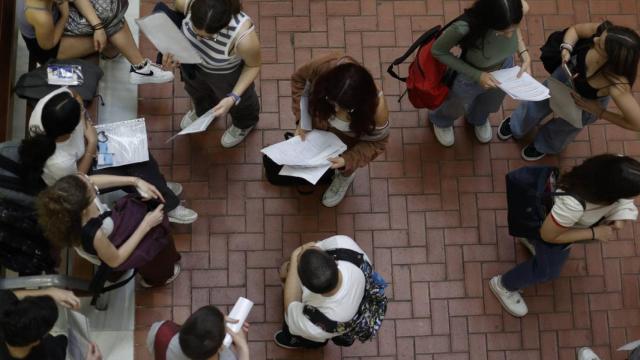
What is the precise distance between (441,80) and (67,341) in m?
2.66

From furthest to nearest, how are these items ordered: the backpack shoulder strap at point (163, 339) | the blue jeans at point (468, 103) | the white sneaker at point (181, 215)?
the white sneaker at point (181, 215), the blue jeans at point (468, 103), the backpack shoulder strap at point (163, 339)

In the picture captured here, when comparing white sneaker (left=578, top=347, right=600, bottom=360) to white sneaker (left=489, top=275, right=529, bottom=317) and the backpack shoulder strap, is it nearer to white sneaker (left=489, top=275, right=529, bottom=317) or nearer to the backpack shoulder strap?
white sneaker (left=489, top=275, right=529, bottom=317)

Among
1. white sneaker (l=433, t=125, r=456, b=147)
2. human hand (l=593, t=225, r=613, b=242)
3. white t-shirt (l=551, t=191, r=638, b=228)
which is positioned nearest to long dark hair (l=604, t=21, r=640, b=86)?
white t-shirt (l=551, t=191, r=638, b=228)

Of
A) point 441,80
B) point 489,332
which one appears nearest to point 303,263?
point 441,80

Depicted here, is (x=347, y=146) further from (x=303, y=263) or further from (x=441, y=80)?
(x=303, y=263)

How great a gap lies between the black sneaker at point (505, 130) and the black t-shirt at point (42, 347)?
3337 mm

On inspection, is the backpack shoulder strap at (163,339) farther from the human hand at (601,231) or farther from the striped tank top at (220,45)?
the human hand at (601,231)

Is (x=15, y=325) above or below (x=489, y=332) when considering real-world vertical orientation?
above

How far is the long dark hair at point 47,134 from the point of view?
3189 millimetres

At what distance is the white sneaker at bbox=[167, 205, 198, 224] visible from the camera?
421 cm

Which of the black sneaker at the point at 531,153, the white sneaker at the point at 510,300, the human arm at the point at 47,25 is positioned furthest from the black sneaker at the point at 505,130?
the human arm at the point at 47,25

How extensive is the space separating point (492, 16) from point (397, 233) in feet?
5.75

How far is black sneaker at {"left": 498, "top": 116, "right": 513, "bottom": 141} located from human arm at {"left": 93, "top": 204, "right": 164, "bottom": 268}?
263cm

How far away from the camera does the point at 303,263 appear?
2920 millimetres
